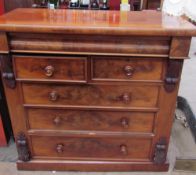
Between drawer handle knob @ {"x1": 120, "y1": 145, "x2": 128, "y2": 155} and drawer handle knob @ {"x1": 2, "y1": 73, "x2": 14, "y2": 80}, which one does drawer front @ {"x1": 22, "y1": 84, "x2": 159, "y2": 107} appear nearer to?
drawer handle knob @ {"x1": 2, "y1": 73, "x2": 14, "y2": 80}

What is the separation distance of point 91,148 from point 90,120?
0.19m

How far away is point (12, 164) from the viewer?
1.35 m

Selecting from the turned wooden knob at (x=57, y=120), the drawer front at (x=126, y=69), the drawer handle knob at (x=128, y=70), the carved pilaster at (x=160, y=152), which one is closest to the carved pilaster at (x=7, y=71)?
the turned wooden knob at (x=57, y=120)

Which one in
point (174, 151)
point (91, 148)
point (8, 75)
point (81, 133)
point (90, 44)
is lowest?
point (174, 151)

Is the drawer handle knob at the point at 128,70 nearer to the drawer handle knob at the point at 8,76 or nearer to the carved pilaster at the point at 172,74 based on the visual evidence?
the carved pilaster at the point at 172,74

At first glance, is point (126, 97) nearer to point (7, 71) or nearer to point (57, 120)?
point (57, 120)

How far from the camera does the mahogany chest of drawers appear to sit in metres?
0.95

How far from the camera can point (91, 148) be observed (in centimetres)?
125

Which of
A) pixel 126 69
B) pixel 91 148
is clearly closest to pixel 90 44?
pixel 126 69

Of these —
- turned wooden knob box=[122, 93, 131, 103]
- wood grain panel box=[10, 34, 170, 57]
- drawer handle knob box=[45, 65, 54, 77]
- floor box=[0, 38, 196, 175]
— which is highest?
wood grain panel box=[10, 34, 170, 57]

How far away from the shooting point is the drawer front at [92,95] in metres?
1.07

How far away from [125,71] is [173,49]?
219mm

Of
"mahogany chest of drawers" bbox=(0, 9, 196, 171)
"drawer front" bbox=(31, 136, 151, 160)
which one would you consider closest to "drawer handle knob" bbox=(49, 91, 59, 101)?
"mahogany chest of drawers" bbox=(0, 9, 196, 171)

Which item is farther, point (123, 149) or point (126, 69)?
point (123, 149)
